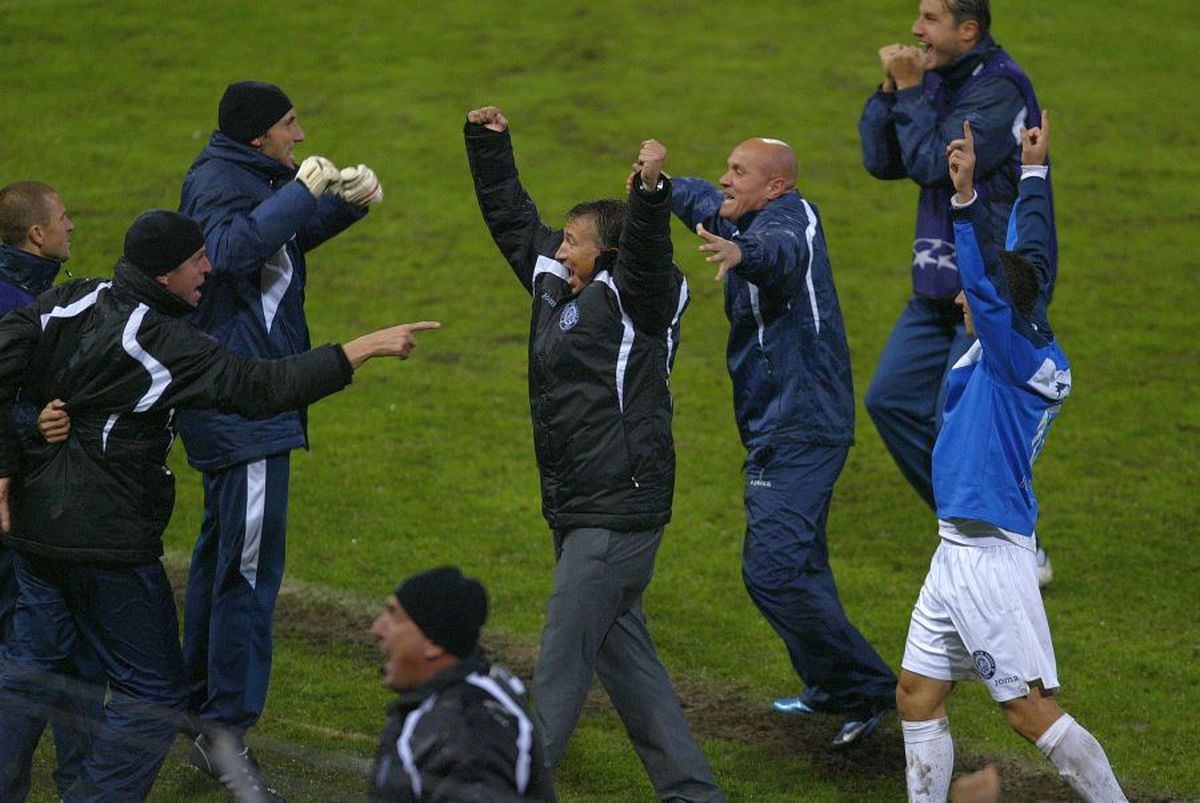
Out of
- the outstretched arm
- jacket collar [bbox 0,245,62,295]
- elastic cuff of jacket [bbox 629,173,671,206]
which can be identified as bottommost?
the outstretched arm

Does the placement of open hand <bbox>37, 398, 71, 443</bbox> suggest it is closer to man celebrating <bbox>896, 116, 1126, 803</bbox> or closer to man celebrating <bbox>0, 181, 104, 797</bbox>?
man celebrating <bbox>0, 181, 104, 797</bbox>

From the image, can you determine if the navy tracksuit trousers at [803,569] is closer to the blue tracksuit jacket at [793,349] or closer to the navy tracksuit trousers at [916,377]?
the blue tracksuit jacket at [793,349]

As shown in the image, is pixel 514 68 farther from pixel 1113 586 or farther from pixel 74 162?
pixel 1113 586

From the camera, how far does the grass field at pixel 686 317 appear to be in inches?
284

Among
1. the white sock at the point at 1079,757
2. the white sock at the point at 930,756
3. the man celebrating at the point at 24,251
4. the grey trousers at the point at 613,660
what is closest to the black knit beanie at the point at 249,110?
the man celebrating at the point at 24,251

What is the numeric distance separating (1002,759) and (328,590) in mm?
3399

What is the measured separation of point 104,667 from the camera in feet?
19.2

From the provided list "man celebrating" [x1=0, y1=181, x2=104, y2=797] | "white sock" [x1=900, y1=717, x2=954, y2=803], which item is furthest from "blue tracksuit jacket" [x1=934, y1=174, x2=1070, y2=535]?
"man celebrating" [x1=0, y1=181, x2=104, y2=797]

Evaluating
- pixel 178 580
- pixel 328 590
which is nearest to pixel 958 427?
pixel 328 590

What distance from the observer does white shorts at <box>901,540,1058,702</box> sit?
5422 millimetres

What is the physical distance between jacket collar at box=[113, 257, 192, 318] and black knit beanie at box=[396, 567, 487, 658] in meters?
1.94

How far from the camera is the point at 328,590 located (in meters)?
8.42

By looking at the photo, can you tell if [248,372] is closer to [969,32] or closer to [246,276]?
[246,276]

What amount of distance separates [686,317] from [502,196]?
6.03 metres
